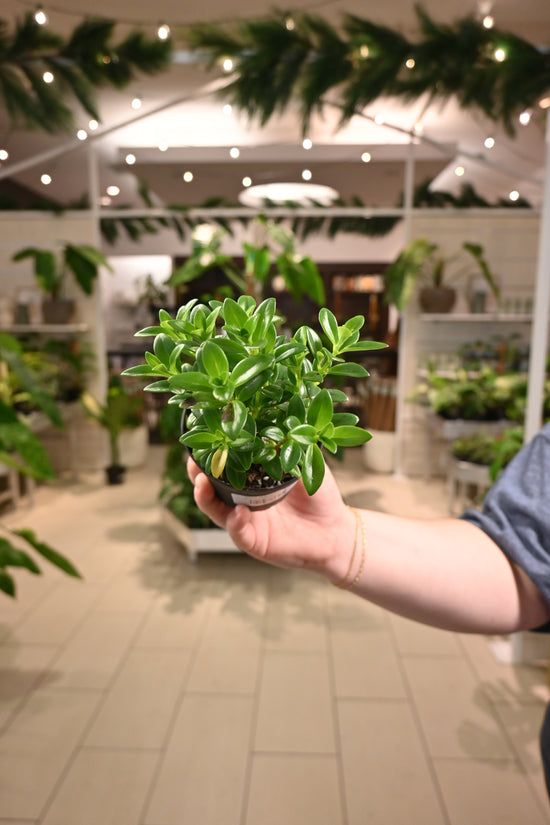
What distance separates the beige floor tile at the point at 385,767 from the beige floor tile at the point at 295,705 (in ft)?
0.23

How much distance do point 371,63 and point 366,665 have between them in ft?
8.38

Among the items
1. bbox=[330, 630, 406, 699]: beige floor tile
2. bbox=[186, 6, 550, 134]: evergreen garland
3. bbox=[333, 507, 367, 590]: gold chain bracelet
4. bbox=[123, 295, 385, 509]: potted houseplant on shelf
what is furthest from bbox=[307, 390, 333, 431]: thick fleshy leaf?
bbox=[186, 6, 550, 134]: evergreen garland

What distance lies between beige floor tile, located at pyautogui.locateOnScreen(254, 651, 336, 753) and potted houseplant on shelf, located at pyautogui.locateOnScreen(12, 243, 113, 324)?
321 centimetres

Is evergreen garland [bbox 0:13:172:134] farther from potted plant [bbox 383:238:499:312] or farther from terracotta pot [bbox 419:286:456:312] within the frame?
terracotta pot [bbox 419:286:456:312]

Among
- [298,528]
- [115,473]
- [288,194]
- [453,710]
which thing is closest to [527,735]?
[453,710]

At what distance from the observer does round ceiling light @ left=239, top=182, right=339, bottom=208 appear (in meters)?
4.45

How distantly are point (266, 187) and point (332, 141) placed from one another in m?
0.69

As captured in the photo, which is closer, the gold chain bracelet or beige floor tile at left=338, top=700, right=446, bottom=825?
the gold chain bracelet

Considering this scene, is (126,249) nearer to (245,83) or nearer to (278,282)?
(278,282)

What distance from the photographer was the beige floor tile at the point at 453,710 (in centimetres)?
173

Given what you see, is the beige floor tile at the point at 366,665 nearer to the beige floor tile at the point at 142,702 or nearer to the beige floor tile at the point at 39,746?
the beige floor tile at the point at 142,702

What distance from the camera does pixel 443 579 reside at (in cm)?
81

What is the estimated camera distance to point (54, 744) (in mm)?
1739

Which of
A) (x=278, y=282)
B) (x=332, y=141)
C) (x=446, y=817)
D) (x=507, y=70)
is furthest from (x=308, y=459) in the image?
(x=278, y=282)
